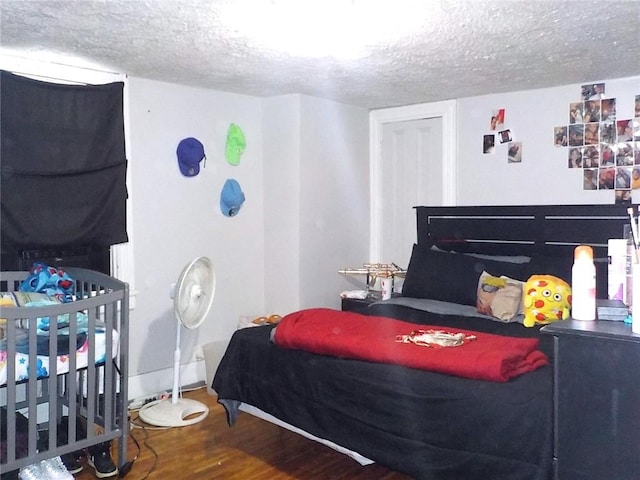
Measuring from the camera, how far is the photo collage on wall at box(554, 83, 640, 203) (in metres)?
3.82

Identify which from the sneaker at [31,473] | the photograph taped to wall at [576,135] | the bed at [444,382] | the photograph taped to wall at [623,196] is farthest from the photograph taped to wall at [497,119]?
the sneaker at [31,473]

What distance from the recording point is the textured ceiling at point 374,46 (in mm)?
2486

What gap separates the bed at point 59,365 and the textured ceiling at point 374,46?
1229mm

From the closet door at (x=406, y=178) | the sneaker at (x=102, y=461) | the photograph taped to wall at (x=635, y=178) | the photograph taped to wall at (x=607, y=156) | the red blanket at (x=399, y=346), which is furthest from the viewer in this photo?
the closet door at (x=406, y=178)

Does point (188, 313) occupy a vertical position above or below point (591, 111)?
below

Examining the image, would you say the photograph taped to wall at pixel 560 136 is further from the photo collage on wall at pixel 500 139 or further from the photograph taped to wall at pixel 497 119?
the photograph taped to wall at pixel 497 119

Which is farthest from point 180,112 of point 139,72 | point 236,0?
point 236,0

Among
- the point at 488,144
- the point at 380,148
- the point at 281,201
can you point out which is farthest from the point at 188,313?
the point at 488,144

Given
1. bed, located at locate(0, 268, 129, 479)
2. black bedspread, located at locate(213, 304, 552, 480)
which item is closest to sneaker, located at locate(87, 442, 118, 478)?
bed, located at locate(0, 268, 129, 479)

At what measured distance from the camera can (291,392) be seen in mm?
2885

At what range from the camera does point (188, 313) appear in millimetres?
3477

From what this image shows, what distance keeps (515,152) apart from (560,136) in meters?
0.33

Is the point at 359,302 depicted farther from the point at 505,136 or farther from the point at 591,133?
the point at 591,133

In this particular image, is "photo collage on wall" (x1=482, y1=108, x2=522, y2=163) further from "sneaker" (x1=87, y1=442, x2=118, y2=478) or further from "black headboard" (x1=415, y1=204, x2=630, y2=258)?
"sneaker" (x1=87, y1=442, x2=118, y2=478)
